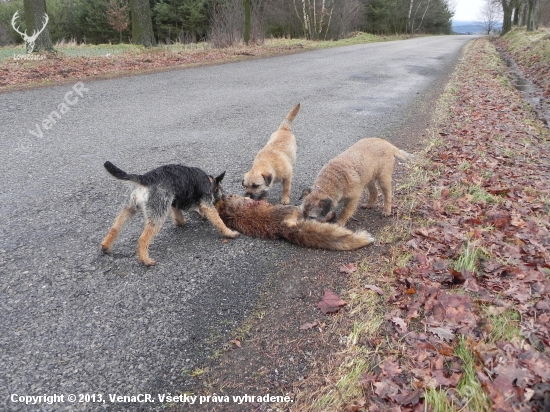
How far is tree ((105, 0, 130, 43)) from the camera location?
116 feet

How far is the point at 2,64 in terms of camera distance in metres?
12.6

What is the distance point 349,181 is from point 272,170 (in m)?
1.09

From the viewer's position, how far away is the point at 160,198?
379 cm

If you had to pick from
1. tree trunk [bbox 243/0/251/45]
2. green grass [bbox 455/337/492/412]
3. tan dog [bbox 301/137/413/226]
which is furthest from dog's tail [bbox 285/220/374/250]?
tree trunk [bbox 243/0/251/45]

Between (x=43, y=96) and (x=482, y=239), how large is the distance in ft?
34.1

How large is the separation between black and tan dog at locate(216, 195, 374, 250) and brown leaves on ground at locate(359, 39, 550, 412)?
1.96 ft

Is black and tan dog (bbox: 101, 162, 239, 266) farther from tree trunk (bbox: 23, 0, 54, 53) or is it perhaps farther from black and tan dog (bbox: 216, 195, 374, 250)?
tree trunk (bbox: 23, 0, 54, 53)

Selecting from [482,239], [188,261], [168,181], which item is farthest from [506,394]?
[168,181]

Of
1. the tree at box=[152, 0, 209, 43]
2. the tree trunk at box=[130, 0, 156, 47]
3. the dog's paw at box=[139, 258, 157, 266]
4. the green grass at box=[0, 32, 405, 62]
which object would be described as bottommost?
the dog's paw at box=[139, 258, 157, 266]

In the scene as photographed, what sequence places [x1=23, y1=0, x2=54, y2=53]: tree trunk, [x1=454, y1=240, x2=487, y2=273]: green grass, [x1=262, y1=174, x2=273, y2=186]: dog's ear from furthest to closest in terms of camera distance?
[x1=23, y1=0, x2=54, y2=53]: tree trunk → [x1=262, y1=174, x2=273, y2=186]: dog's ear → [x1=454, y1=240, x2=487, y2=273]: green grass

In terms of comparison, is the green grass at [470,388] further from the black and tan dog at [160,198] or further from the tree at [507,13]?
the tree at [507,13]

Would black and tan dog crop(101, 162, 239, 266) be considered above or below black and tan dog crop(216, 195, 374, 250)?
above

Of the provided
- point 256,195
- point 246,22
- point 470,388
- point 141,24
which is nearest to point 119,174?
point 256,195

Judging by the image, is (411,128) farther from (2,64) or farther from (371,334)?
(2,64)
